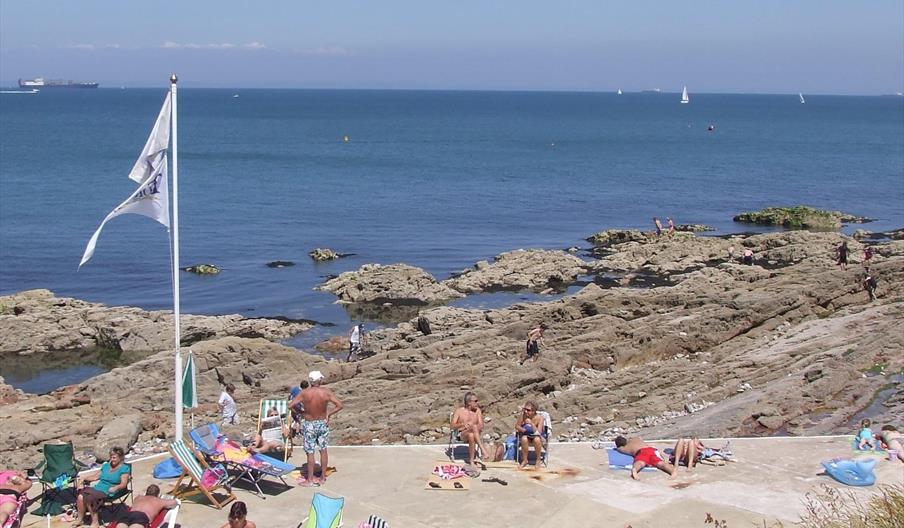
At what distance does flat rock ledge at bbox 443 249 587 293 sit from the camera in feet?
127

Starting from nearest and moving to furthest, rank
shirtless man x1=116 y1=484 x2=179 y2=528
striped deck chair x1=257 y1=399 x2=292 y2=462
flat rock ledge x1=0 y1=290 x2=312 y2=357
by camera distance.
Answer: shirtless man x1=116 y1=484 x2=179 y2=528 → striped deck chair x1=257 y1=399 x2=292 y2=462 → flat rock ledge x1=0 y1=290 x2=312 y2=357

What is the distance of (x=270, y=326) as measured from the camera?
3183 centimetres

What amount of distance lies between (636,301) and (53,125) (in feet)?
445

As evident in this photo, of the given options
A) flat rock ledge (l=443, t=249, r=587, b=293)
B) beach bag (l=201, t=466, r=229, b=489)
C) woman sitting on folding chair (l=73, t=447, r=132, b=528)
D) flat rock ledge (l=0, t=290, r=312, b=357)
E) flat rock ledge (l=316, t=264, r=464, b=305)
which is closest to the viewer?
woman sitting on folding chair (l=73, t=447, r=132, b=528)

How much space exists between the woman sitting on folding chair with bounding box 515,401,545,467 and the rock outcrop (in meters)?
45.9

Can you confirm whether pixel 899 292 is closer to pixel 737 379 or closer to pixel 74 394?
pixel 737 379

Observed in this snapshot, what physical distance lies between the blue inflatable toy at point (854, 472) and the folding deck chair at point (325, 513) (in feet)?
21.9

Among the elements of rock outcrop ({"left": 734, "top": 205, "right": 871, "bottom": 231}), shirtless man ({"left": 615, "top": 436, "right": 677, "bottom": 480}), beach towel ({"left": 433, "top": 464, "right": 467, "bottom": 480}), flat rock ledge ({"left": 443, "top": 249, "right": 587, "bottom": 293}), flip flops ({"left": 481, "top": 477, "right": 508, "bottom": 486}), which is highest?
shirtless man ({"left": 615, "top": 436, "right": 677, "bottom": 480})

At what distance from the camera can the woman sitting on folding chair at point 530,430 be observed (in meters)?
13.3

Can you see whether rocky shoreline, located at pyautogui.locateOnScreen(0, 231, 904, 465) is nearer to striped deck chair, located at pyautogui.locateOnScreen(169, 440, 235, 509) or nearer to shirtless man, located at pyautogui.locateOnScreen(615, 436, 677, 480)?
shirtless man, located at pyautogui.locateOnScreen(615, 436, 677, 480)

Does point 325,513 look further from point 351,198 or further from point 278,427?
point 351,198

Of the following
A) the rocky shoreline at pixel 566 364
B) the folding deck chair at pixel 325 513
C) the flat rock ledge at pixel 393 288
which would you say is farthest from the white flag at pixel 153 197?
the flat rock ledge at pixel 393 288

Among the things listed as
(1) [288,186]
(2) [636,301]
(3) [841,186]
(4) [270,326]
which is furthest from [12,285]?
(3) [841,186]

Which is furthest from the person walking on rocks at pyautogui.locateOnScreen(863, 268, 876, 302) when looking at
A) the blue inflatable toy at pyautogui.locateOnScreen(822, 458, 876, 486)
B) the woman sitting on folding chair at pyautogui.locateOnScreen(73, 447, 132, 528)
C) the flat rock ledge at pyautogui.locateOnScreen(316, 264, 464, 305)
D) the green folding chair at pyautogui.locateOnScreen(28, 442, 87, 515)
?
the green folding chair at pyautogui.locateOnScreen(28, 442, 87, 515)
